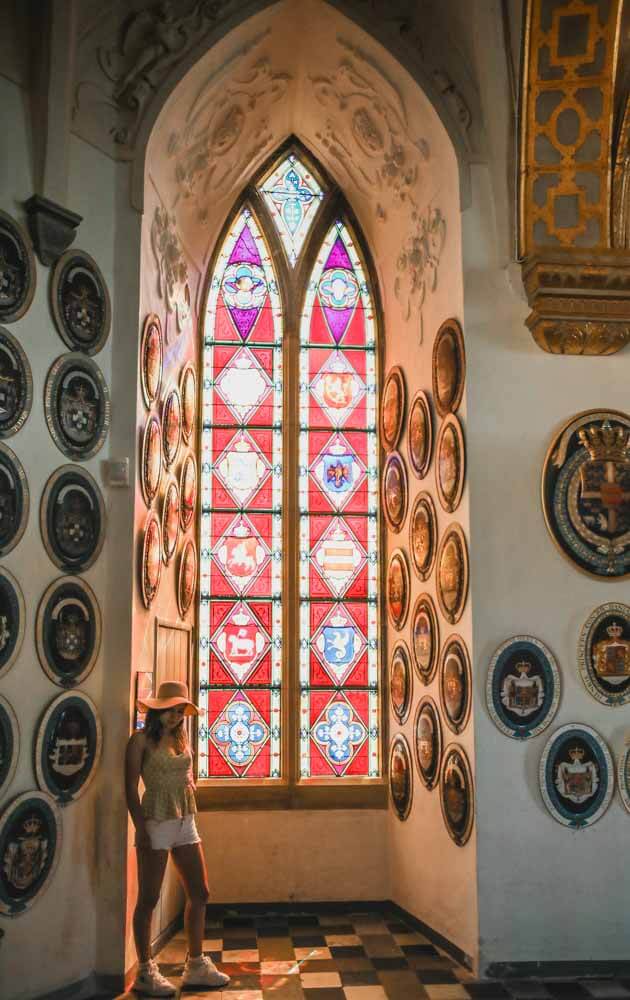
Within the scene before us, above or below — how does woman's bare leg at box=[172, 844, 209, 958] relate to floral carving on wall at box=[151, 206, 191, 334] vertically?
below

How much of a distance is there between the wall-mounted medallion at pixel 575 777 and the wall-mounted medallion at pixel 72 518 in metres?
2.96

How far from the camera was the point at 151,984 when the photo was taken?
19.0ft

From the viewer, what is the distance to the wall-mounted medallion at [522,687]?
20.8 feet

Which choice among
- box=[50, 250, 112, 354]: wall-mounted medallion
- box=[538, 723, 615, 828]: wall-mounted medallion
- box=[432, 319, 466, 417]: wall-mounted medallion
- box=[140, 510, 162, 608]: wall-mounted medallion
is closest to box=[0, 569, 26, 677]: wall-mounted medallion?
box=[140, 510, 162, 608]: wall-mounted medallion

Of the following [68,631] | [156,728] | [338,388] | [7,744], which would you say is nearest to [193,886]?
[156,728]

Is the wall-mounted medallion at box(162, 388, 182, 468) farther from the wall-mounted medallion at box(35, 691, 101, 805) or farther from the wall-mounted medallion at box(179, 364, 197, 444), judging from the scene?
the wall-mounted medallion at box(35, 691, 101, 805)

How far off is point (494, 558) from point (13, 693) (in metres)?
2.91

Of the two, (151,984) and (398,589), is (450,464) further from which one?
(151,984)

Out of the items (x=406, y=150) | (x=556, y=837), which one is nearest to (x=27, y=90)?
(x=406, y=150)

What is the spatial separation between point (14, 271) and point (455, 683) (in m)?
3.56

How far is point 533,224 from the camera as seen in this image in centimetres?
657

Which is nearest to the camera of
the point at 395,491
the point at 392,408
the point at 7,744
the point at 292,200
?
the point at 7,744

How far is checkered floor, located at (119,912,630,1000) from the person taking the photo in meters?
5.89

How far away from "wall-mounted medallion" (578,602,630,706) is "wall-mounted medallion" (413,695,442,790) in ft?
3.62
